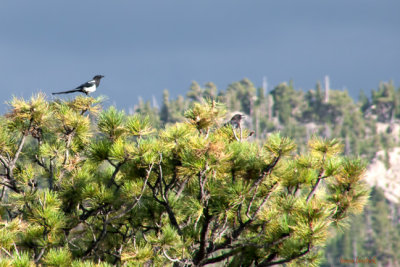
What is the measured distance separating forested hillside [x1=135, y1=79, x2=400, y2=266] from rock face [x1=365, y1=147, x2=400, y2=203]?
191 millimetres

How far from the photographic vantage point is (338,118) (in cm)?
11662

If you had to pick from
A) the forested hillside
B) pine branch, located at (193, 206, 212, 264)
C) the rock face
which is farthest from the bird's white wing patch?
the rock face

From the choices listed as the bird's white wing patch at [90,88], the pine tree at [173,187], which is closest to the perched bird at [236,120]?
the pine tree at [173,187]

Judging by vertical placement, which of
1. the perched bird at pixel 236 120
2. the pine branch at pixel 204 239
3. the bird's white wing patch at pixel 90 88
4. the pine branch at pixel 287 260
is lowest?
the pine branch at pixel 287 260

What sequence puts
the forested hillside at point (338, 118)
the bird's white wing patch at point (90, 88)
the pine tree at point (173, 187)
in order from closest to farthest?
the pine tree at point (173, 187)
the bird's white wing patch at point (90, 88)
the forested hillside at point (338, 118)

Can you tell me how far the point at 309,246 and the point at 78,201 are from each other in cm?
345

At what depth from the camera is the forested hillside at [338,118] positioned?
96.0 m

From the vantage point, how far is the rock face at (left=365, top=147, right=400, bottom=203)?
4402 inches

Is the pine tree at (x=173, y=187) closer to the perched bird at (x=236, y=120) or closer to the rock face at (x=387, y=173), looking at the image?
the perched bird at (x=236, y=120)

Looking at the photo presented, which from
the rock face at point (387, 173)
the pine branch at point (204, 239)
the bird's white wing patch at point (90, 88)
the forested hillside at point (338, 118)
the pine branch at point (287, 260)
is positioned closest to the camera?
the pine branch at point (287, 260)

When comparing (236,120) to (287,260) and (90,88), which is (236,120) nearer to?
(287,260)

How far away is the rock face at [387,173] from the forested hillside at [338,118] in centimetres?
19

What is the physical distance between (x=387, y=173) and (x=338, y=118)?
14.5 m

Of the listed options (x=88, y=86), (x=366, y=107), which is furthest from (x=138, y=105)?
(x=88, y=86)
